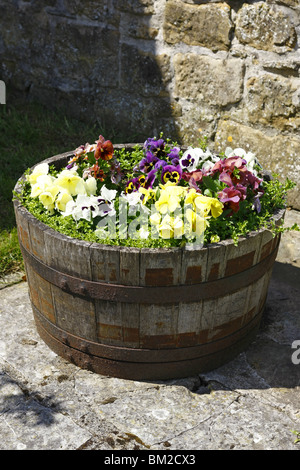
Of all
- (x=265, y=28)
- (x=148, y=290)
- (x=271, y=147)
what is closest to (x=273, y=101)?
(x=271, y=147)

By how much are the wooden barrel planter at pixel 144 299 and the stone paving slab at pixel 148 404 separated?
0.29ft

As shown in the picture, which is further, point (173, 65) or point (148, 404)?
point (173, 65)

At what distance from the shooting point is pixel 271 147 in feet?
13.2

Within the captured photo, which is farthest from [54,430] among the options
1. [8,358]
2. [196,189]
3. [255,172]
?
[255,172]

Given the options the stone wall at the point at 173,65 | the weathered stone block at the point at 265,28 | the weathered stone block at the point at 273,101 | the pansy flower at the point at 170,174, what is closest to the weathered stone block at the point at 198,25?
the stone wall at the point at 173,65

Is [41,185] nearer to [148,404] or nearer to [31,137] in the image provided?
[148,404]

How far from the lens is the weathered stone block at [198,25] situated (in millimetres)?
3889

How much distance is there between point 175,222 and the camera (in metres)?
2.39

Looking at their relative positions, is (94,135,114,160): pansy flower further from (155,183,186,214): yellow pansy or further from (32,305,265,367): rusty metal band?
(32,305,265,367): rusty metal band

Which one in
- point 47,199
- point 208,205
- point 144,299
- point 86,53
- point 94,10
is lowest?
point 144,299

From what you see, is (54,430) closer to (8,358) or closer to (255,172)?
(8,358)

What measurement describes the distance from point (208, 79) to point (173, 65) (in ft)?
1.20

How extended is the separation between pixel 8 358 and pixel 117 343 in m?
0.67
